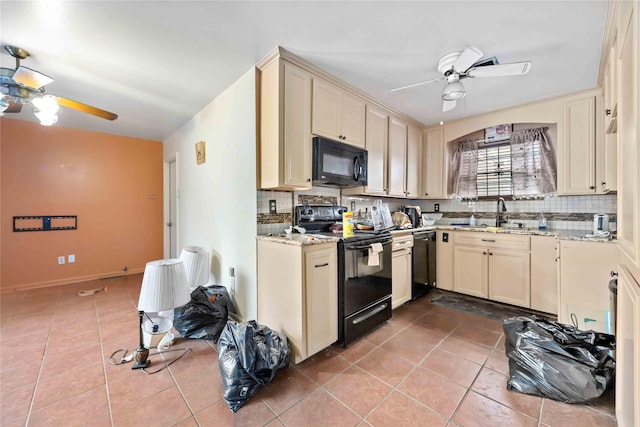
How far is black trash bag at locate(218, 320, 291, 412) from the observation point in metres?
1.50

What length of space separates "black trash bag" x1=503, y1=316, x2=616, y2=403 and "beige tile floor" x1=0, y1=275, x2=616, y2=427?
0.26 feet

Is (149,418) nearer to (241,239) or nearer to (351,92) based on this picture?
(241,239)

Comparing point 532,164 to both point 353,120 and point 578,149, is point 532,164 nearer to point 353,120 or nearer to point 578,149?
point 578,149

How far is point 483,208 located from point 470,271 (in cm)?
100

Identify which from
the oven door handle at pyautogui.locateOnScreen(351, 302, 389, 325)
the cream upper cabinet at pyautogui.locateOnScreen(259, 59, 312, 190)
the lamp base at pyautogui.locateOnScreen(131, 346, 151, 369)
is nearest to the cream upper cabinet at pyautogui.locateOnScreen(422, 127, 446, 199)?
the oven door handle at pyautogui.locateOnScreen(351, 302, 389, 325)

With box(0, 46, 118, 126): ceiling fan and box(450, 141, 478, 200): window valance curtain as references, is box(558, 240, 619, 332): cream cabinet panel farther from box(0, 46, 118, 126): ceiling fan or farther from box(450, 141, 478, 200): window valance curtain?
box(0, 46, 118, 126): ceiling fan

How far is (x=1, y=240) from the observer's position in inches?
136

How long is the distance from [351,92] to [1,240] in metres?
4.98

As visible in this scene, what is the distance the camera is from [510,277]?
2855 mm

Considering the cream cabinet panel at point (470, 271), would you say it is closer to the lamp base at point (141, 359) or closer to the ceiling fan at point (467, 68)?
the ceiling fan at point (467, 68)

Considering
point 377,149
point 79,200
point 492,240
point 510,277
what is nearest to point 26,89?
point 79,200

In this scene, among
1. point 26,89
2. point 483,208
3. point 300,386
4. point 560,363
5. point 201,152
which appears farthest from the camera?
point 483,208

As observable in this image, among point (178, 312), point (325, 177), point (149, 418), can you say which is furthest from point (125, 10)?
point (149, 418)

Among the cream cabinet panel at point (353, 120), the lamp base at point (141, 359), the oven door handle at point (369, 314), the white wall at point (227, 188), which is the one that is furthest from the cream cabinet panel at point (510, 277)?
the lamp base at point (141, 359)
